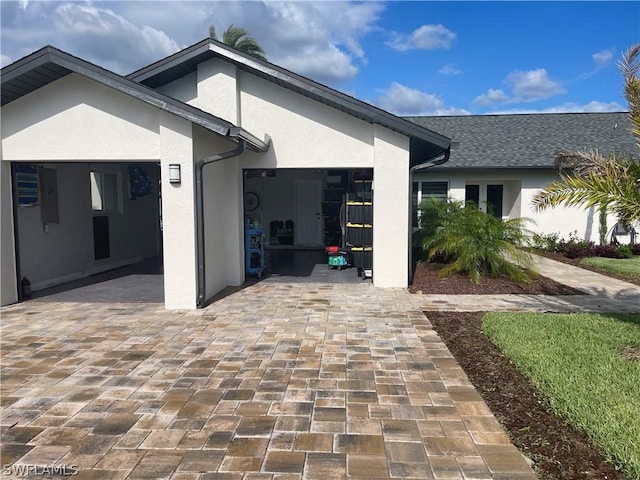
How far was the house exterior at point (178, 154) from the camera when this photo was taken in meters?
7.22

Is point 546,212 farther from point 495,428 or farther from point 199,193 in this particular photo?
point 495,428

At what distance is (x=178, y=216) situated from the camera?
727 centimetres

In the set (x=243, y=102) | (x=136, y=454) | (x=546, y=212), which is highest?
(x=243, y=102)

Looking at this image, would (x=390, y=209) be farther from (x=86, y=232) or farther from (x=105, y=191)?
(x=105, y=191)

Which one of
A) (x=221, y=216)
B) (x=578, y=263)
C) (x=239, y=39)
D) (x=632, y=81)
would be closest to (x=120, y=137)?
(x=221, y=216)

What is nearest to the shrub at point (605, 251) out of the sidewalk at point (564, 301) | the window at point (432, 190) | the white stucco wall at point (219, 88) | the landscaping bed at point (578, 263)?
the landscaping bed at point (578, 263)

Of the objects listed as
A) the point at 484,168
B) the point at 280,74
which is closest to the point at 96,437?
the point at 280,74

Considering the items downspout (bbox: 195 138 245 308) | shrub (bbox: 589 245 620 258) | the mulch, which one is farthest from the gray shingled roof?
the mulch

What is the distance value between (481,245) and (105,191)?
933 cm

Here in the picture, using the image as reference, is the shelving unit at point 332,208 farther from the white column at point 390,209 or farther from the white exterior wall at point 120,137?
the white exterior wall at point 120,137

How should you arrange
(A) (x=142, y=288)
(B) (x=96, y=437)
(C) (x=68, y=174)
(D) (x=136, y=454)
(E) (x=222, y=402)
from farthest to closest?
(C) (x=68, y=174) → (A) (x=142, y=288) → (E) (x=222, y=402) → (B) (x=96, y=437) → (D) (x=136, y=454)

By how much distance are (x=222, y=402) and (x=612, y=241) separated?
15.1 m

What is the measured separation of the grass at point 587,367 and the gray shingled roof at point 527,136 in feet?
28.2

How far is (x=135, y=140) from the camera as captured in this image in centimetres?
730
